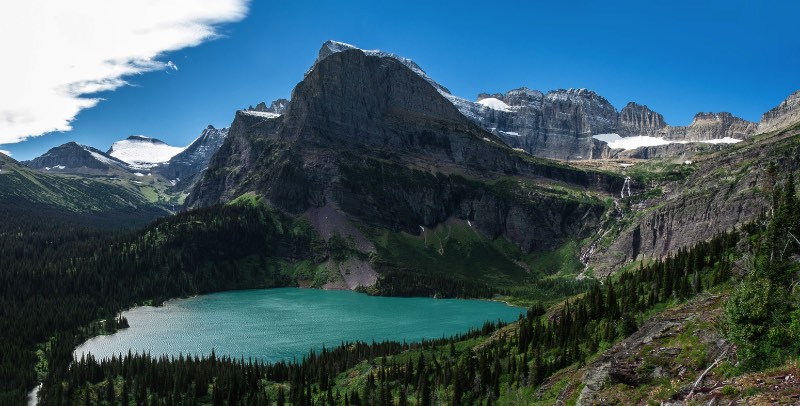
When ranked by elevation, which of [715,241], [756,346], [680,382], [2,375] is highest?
[715,241]

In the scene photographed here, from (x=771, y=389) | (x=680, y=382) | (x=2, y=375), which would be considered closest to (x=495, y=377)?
(x=680, y=382)

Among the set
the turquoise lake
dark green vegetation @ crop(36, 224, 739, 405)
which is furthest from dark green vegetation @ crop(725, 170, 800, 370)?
the turquoise lake

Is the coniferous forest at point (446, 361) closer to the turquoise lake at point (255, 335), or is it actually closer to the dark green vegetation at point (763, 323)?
the dark green vegetation at point (763, 323)

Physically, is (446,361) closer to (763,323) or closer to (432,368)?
(432,368)

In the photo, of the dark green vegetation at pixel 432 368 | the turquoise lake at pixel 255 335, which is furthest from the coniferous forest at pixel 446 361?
the turquoise lake at pixel 255 335

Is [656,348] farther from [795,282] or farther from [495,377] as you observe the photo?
[495,377]

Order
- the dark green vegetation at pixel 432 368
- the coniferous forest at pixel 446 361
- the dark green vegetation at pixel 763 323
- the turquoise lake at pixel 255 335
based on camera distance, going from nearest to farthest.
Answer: the dark green vegetation at pixel 763 323
the coniferous forest at pixel 446 361
the dark green vegetation at pixel 432 368
the turquoise lake at pixel 255 335

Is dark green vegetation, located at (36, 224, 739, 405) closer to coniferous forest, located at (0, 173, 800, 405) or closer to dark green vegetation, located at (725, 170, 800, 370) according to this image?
coniferous forest, located at (0, 173, 800, 405)

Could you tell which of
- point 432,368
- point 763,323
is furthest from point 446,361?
point 763,323

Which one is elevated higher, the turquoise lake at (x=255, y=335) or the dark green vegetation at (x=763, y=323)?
the dark green vegetation at (x=763, y=323)
